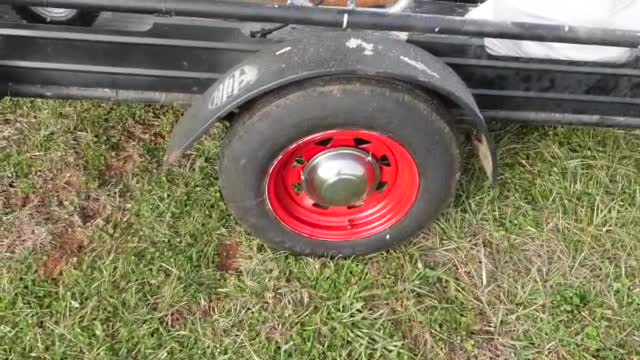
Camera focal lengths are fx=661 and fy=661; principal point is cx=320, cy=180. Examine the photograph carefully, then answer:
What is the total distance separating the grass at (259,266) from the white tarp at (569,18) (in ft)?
1.96

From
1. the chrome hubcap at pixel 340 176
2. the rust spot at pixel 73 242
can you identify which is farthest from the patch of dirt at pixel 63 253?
the chrome hubcap at pixel 340 176

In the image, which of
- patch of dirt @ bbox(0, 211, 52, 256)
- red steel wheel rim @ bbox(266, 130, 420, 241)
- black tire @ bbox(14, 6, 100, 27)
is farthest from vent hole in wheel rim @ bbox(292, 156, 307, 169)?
patch of dirt @ bbox(0, 211, 52, 256)

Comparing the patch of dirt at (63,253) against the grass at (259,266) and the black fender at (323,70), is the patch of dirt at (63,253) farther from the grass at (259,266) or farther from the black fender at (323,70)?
the black fender at (323,70)

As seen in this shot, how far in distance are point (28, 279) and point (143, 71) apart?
0.81 metres

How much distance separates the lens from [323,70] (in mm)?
1710

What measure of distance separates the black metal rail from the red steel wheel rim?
0.34 m

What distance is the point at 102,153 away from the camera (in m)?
2.52

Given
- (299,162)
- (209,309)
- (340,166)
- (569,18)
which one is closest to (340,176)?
(340,166)

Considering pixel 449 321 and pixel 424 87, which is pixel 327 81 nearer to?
pixel 424 87

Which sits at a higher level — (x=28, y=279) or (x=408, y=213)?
(x=408, y=213)

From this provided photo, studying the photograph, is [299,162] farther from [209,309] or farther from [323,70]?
[209,309]

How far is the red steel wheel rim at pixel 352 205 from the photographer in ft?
6.50

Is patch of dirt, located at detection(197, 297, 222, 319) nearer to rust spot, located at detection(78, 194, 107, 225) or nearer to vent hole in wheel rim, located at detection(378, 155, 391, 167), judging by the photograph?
rust spot, located at detection(78, 194, 107, 225)

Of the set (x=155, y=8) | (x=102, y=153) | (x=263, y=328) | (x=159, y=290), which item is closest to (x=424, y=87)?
(x=155, y=8)
